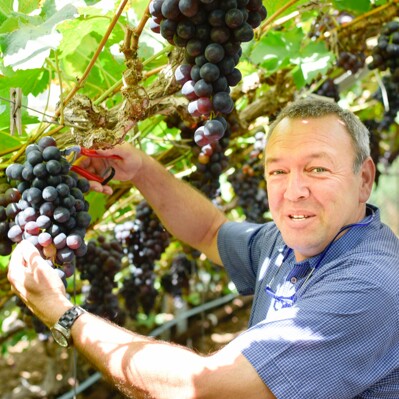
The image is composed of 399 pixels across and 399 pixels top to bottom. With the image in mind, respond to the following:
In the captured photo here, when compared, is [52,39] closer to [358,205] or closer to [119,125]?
[119,125]

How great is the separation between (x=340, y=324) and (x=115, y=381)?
588 mm

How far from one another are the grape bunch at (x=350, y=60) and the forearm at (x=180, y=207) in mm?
862

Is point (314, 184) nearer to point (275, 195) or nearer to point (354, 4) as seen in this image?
point (275, 195)

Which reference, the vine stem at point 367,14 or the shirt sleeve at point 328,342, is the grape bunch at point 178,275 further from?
the shirt sleeve at point 328,342

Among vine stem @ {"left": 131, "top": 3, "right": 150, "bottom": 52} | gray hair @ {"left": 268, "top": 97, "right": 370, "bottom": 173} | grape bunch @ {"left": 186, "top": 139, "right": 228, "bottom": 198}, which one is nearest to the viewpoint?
vine stem @ {"left": 131, "top": 3, "right": 150, "bottom": 52}

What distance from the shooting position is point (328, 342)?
4.84 feet

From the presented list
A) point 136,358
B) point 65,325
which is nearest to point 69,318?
point 65,325

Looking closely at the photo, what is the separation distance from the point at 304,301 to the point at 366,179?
2.01 ft

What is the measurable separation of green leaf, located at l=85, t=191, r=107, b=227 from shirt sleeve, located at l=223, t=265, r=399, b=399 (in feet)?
3.07

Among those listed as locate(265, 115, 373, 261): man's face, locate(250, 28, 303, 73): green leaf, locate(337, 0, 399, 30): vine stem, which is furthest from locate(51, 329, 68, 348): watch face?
locate(337, 0, 399, 30): vine stem

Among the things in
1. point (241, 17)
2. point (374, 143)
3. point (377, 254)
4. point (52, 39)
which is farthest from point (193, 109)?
point (374, 143)

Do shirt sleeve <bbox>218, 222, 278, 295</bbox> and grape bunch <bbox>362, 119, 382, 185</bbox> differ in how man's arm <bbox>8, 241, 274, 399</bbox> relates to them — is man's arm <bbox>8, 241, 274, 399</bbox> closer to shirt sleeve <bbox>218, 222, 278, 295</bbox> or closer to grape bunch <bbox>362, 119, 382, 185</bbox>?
shirt sleeve <bbox>218, 222, 278, 295</bbox>

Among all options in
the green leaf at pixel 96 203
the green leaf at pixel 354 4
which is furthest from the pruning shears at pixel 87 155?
the green leaf at pixel 354 4

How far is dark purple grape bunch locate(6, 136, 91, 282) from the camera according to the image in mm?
1463
